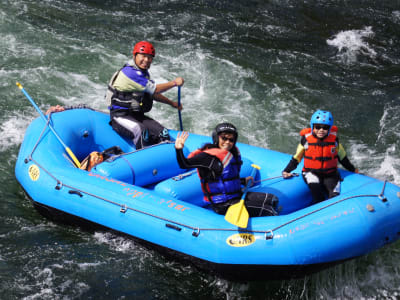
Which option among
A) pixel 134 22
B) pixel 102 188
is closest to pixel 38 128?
pixel 102 188

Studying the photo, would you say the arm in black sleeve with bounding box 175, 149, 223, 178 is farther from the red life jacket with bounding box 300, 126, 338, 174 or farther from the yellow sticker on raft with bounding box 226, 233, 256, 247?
the red life jacket with bounding box 300, 126, 338, 174

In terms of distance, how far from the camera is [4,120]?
7.62m

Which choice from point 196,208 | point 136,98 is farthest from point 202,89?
point 196,208

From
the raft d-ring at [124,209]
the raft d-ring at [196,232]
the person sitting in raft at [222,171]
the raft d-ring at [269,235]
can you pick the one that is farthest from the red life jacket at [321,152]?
the raft d-ring at [124,209]

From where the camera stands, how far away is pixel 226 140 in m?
4.72

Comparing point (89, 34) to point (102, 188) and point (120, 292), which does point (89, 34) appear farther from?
point (120, 292)

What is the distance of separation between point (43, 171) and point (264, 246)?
2509 mm

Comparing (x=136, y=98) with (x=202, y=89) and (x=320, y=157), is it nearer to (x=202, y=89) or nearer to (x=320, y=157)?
(x=320, y=157)

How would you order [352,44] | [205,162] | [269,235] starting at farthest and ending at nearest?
[352,44]
[205,162]
[269,235]

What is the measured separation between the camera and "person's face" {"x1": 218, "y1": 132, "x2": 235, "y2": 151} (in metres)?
4.70

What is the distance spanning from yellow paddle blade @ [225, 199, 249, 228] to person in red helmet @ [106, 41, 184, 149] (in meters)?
1.85

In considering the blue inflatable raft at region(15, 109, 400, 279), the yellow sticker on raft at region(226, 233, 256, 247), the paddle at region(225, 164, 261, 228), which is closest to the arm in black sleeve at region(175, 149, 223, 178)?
the paddle at region(225, 164, 261, 228)

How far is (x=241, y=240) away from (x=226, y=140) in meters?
0.92

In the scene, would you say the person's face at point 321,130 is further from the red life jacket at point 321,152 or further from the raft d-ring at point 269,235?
the raft d-ring at point 269,235
